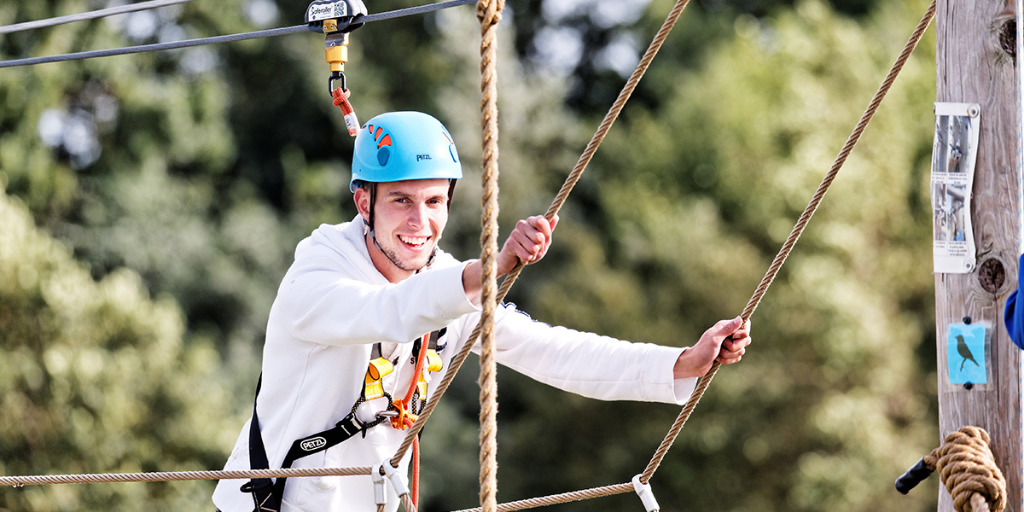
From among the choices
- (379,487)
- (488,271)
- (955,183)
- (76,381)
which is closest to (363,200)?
(379,487)

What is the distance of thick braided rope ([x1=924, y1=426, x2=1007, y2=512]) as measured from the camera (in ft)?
8.30

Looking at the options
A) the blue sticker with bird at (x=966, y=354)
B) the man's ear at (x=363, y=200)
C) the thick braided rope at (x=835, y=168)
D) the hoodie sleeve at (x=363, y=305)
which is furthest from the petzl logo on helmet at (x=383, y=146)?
the blue sticker with bird at (x=966, y=354)

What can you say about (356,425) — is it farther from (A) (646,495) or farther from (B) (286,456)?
(A) (646,495)

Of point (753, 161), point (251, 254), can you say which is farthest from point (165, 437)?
point (753, 161)

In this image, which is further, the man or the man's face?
the man's face

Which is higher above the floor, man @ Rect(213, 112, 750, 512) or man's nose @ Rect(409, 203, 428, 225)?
man's nose @ Rect(409, 203, 428, 225)

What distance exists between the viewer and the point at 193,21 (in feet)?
56.5

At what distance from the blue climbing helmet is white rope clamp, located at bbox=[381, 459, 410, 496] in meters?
0.82

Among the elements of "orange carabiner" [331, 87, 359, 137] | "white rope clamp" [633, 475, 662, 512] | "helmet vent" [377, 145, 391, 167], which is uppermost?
"orange carabiner" [331, 87, 359, 137]

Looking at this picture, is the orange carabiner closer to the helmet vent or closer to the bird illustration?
the helmet vent

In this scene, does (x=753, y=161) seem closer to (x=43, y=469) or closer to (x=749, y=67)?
(x=749, y=67)

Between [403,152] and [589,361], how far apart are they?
0.83 metres

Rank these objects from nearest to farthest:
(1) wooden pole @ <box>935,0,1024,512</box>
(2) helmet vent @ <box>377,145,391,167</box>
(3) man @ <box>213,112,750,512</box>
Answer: (1) wooden pole @ <box>935,0,1024,512</box> → (3) man @ <box>213,112,750,512</box> → (2) helmet vent @ <box>377,145,391,167</box>

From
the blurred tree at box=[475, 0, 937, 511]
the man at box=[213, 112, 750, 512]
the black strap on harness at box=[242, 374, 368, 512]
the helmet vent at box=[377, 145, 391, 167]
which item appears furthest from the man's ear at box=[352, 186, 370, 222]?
the blurred tree at box=[475, 0, 937, 511]
